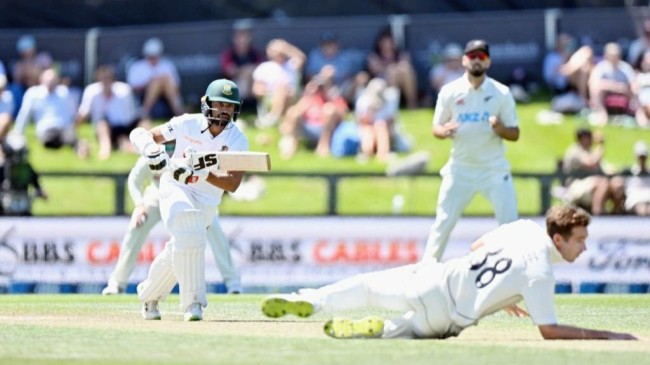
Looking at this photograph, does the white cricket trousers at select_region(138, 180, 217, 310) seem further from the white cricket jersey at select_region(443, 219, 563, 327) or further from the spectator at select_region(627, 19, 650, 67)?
the spectator at select_region(627, 19, 650, 67)

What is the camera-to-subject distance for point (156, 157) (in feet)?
37.3

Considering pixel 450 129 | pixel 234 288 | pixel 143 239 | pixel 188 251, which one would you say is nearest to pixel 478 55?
pixel 450 129

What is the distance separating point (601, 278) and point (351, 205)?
3.45 meters

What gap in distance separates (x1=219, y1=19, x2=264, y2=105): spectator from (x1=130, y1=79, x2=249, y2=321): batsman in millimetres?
12688

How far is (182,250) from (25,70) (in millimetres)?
13915

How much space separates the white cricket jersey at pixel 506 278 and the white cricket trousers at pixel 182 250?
2.38 metres

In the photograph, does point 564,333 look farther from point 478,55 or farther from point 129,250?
point 129,250

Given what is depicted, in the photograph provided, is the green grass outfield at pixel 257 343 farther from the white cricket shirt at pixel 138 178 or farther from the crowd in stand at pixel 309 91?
the crowd in stand at pixel 309 91

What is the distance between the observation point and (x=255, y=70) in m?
24.6

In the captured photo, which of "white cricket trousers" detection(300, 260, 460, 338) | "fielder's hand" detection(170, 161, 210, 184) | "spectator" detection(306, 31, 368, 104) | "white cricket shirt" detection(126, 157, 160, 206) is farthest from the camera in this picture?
"spectator" detection(306, 31, 368, 104)

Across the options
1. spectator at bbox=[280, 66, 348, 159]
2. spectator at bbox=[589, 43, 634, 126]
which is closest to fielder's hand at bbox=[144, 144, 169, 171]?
spectator at bbox=[280, 66, 348, 159]

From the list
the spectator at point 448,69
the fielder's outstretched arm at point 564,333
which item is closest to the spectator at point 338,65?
the spectator at point 448,69

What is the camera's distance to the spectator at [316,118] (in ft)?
76.7

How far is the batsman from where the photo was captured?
37.9 feet
